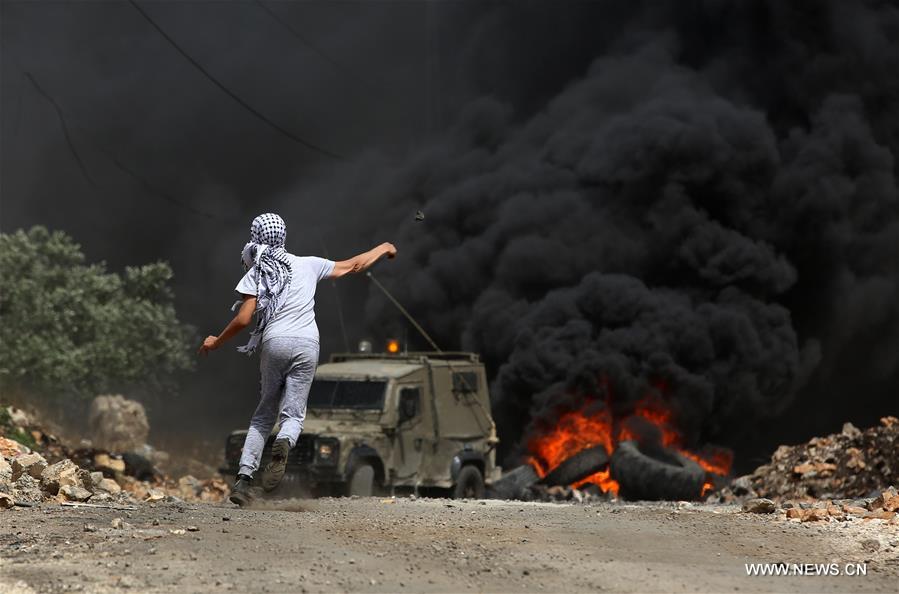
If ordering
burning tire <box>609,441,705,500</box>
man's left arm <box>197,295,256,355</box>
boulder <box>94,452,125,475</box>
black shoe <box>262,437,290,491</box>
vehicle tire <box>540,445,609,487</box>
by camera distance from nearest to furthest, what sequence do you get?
1. man's left arm <box>197,295,256,355</box>
2. black shoe <box>262,437,290,491</box>
3. boulder <box>94,452,125,475</box>
4. burning tire <box>609,441,705,500</box>
5. vehicle tire <box>540,445,609,487</box>

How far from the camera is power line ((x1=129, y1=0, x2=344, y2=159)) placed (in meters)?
31.2

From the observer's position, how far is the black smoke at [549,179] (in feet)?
85.7

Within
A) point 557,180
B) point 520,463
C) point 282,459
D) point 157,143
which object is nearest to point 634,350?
point 520,463

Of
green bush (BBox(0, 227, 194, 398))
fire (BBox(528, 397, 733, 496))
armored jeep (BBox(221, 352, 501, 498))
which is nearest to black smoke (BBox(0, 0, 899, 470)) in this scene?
fire (BBox(528, 397, 733, 496))

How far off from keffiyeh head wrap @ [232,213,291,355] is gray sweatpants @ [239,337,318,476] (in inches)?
7.3

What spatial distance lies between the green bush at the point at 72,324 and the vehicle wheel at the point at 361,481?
884 cm

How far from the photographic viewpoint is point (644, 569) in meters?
5.55

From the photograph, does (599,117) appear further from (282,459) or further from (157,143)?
(282,459)

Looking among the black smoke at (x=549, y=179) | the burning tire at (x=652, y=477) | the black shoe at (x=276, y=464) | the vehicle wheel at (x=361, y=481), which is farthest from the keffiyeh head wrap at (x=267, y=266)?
the black smoke at (x=549, y=179)

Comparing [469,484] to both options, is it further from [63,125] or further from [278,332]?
[63,125]

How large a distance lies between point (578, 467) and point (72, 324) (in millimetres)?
9585

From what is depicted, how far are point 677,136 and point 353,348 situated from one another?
10101 millimetres

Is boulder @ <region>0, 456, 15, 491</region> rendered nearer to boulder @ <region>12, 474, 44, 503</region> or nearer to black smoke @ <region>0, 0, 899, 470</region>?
boulder @ <region>12, 474, 44, 503</region>

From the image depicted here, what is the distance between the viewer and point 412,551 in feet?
19.0
